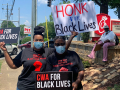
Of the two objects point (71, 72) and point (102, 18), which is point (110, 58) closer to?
point (102, 18)

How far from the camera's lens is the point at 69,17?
409 centimetres

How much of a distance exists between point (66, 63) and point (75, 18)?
6.02 feet

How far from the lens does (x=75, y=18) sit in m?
4.04

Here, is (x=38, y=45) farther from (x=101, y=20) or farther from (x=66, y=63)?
(x=101, y=20)

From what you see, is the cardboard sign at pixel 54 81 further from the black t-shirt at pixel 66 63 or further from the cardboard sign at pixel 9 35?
the cardboard sign at pixel 9 35

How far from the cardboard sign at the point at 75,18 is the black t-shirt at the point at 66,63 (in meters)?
1.37

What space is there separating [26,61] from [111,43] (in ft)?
17.8

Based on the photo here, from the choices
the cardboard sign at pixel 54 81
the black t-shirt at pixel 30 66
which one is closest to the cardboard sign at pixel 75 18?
the black t-shirt at pixel 30 66

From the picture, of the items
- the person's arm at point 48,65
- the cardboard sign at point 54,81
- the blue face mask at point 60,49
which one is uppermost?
the blue face mask at point 60,49

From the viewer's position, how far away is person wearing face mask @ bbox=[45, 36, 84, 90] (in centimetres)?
247

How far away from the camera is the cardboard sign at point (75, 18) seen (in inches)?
154

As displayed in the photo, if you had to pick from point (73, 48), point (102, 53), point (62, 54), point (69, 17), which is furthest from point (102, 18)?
point (62, 54)

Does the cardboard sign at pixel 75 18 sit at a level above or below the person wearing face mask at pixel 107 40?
above

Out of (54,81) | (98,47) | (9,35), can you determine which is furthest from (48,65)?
(98,47)
